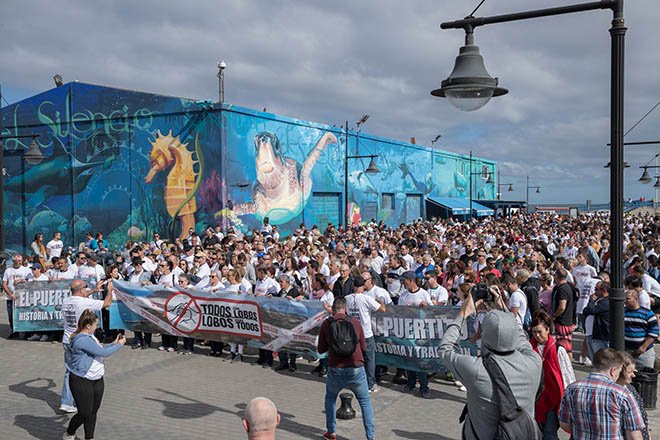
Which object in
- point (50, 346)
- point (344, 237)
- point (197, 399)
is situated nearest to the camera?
point (197, 399)

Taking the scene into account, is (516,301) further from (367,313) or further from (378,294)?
(367,313)

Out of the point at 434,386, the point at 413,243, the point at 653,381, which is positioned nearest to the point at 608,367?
the point at 653,381

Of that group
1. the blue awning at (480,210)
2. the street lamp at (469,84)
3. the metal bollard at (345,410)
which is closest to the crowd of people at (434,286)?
the metal bollard at (345,410)

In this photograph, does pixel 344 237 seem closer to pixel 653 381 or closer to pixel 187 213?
pixel 187 213

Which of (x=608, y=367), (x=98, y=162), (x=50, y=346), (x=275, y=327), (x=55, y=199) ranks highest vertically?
(x=98, y=162)

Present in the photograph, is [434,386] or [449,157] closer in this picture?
[434,386]

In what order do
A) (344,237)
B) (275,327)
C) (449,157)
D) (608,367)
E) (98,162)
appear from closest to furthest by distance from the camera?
(608,367), (275,327), (344,237), (98,162), (449,157)

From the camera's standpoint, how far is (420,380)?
812 cm

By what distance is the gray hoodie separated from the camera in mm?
3498

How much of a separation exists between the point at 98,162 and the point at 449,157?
98.2ft

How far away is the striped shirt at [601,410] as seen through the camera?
3689 mm

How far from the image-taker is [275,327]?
9438 millimetres

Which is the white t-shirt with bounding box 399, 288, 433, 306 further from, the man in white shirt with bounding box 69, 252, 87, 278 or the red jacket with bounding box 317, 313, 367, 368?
the man in white shirt with bounding box 69, 252, 87, 278

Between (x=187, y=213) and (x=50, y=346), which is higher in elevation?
(x=187, y=213)
